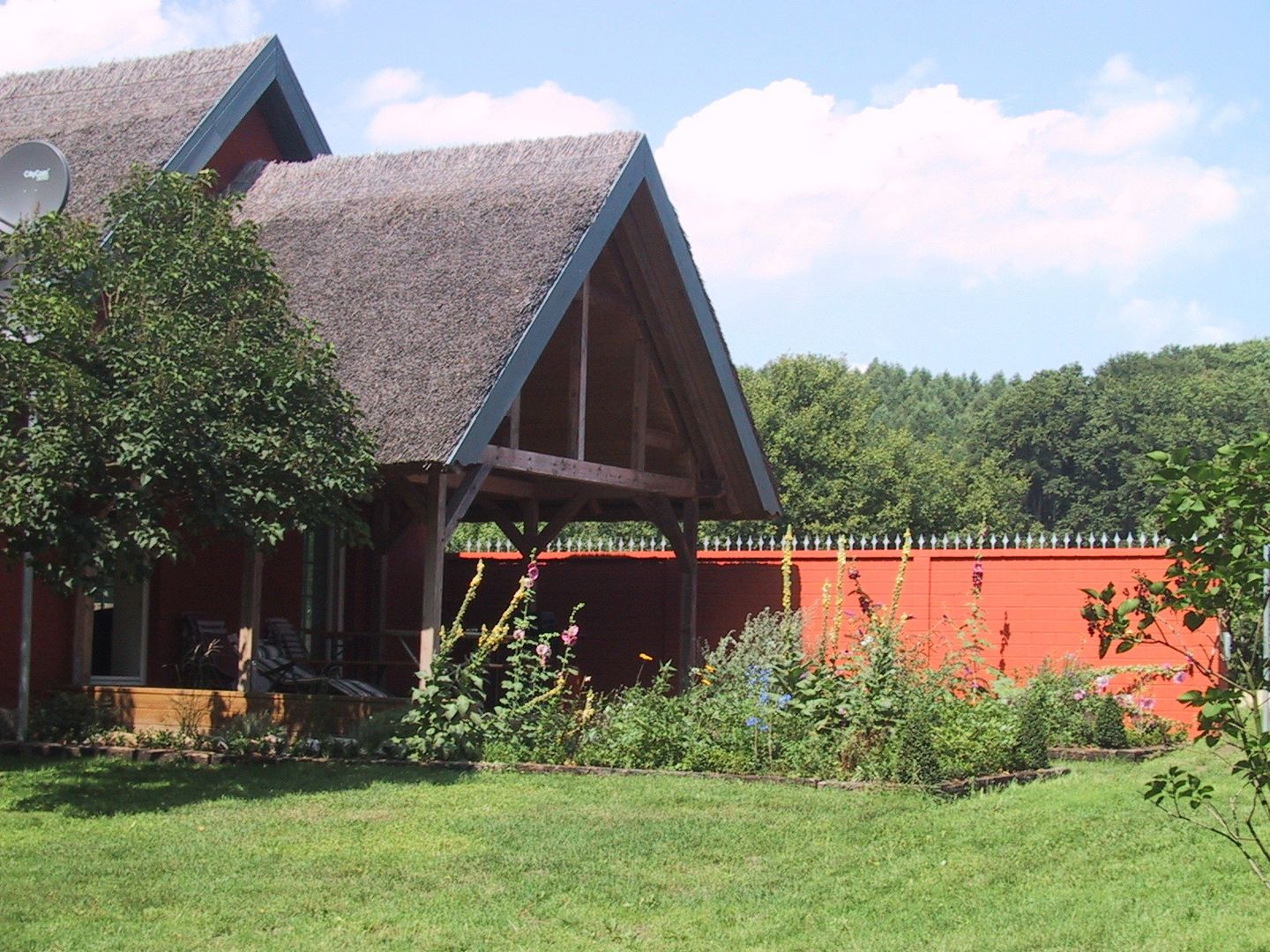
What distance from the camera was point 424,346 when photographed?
40.2 ft

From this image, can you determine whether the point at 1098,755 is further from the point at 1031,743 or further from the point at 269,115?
the point at 269,115

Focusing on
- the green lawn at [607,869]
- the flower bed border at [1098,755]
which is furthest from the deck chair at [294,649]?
the flower bed border at [1098,755]

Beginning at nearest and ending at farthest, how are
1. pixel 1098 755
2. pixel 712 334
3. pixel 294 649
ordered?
pixel 1098 755 < pixel 712 334 < pixel 294 649

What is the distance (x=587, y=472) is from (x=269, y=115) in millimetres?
6082

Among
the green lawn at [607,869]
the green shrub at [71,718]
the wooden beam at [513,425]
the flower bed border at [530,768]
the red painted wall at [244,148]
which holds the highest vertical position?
the red painted wall at [244,148]

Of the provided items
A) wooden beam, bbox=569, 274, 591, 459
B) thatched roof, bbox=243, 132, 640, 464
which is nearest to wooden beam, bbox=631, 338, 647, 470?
wooden beam, bbox=569, 274, 591, 459

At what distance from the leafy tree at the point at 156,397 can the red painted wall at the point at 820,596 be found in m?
4.93

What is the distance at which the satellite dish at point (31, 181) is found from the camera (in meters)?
12.6

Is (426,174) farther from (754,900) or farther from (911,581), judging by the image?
(754,900)

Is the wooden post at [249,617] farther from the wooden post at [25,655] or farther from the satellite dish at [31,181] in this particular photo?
the satellite dish at [31,181]

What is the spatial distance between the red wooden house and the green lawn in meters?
2.97

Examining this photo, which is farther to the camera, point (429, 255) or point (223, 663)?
point (223, 663)

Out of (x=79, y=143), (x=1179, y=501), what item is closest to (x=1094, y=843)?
(x=1179, y=501)

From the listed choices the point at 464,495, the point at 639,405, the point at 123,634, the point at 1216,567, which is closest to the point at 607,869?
the point at 1216,567
